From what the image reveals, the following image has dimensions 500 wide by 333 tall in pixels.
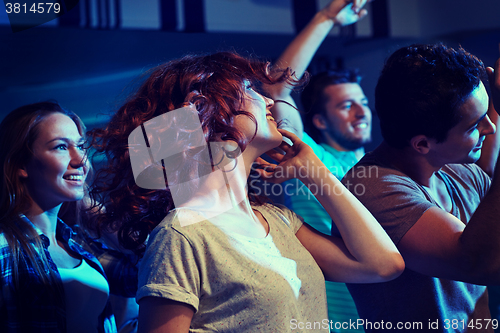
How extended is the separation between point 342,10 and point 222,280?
3.70 ft

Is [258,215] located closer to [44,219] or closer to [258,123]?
[258,123]

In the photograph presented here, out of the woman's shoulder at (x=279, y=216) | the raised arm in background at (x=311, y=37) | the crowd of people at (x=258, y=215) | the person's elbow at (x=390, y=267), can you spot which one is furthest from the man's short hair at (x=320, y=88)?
the person's elbow at (x=390, y=267)

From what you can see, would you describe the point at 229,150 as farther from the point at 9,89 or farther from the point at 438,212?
the point at 9,89

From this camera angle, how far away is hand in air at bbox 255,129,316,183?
3.09ft

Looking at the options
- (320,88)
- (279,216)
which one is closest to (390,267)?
(279,216)

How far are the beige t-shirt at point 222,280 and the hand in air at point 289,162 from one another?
223 millimetres

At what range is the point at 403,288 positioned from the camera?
949mm

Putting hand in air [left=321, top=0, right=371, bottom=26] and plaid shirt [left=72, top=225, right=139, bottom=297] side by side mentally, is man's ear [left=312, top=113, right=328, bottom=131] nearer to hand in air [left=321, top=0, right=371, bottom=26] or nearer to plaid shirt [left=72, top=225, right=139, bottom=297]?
hand in air [left=321, top=0, right=371, bottom=26]

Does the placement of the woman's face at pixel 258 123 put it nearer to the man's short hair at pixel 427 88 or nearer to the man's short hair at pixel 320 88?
the man's short hair at pixel 427 88

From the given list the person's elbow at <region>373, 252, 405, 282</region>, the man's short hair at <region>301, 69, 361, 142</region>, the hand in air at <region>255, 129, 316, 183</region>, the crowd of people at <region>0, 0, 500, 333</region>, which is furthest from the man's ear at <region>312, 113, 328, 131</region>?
the person's elbow at <region>373, 252, 405, 282</region>

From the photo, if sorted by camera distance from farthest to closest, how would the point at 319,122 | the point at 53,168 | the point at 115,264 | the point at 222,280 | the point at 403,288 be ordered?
the point at 319,122
the point at 115,264
the point at 53,168
the point at 403,288
the point at 222,280

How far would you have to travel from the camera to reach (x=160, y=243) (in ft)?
2.36

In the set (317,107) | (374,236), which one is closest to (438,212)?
(374,236)

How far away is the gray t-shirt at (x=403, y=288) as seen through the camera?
90cm
